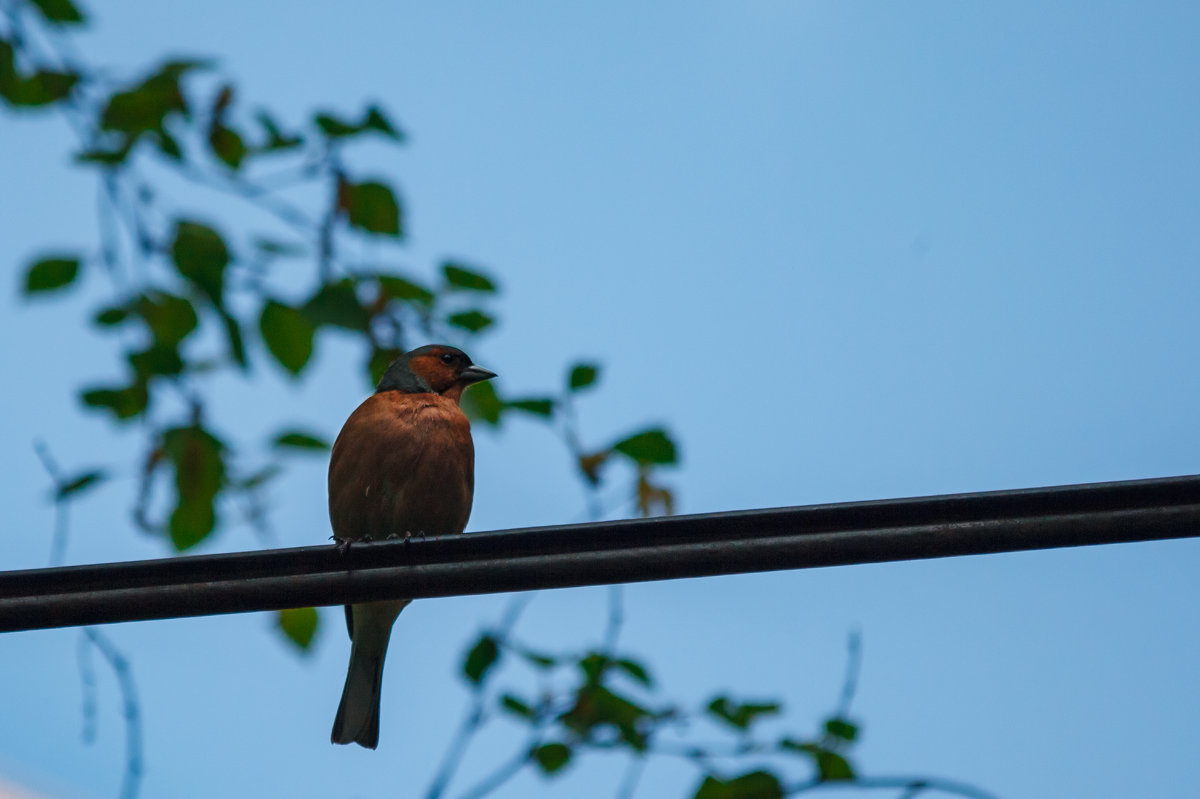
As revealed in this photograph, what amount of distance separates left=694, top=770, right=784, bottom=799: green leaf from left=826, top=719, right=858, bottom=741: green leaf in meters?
0.33

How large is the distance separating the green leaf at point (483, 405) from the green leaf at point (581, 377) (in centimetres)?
21

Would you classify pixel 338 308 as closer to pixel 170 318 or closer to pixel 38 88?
pixel 170 318

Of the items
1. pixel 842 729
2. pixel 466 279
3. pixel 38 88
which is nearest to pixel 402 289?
pixel 466 279

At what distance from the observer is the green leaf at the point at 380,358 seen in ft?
10.6

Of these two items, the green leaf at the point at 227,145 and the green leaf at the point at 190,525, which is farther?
the green leaf at the point at 227,145

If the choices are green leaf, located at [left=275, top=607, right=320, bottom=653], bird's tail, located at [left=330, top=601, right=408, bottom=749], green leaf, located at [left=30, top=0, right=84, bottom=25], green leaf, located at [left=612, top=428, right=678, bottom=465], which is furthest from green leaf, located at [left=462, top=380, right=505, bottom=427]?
bird's tail, located at [left=330, top=601, right=408, bottom=749]

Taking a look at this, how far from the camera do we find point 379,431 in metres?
5.18

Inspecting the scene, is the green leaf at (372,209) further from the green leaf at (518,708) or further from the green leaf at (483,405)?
the green leaf at (518,708)

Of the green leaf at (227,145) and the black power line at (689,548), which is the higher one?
the green leaf at (227,145)

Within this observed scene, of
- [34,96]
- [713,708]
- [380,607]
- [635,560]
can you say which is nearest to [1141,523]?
[635,560]

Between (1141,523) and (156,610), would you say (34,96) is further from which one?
(1141,523)

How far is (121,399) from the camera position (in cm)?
297

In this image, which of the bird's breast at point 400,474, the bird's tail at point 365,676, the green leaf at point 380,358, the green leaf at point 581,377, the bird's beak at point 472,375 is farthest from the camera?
the bird's beak at point 472,375

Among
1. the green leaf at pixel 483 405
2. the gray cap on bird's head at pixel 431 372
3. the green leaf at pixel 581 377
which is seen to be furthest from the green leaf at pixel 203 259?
the gray cap on bird's head at pixel 431 372
